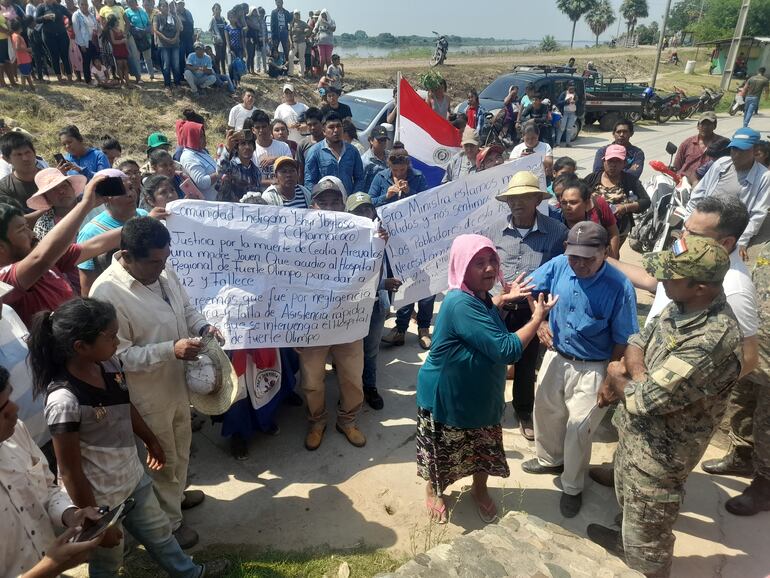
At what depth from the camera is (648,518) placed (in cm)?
279

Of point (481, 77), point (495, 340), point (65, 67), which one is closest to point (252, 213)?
point (495, 340)

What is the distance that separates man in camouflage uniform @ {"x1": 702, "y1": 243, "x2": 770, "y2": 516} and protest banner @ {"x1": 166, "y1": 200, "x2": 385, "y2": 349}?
2.65m

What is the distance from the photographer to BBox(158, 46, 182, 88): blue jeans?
1435 centimetres

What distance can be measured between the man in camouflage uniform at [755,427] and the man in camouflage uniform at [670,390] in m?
1.09

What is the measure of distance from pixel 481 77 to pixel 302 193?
77.1ft

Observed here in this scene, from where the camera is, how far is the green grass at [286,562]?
309 centimetres

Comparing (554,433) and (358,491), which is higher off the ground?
(554,433)

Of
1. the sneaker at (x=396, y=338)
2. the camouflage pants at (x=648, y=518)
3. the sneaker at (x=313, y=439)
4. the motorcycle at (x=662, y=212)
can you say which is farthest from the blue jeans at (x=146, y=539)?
the motorcycle at (x=662, y=212)

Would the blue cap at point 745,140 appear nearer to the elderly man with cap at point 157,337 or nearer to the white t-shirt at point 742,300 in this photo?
Answer: the white t-shirt at point 742,300

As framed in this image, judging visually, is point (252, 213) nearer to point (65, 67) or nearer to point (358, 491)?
point (358, 491)

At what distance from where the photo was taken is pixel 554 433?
A: 3.87m

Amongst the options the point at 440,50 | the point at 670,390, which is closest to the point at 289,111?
the point at 670,390

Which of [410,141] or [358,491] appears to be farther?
[410,141]

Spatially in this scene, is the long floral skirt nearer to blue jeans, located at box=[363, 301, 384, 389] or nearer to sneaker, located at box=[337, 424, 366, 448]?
sneaker, located at box=[337, 424, 366, 448]
